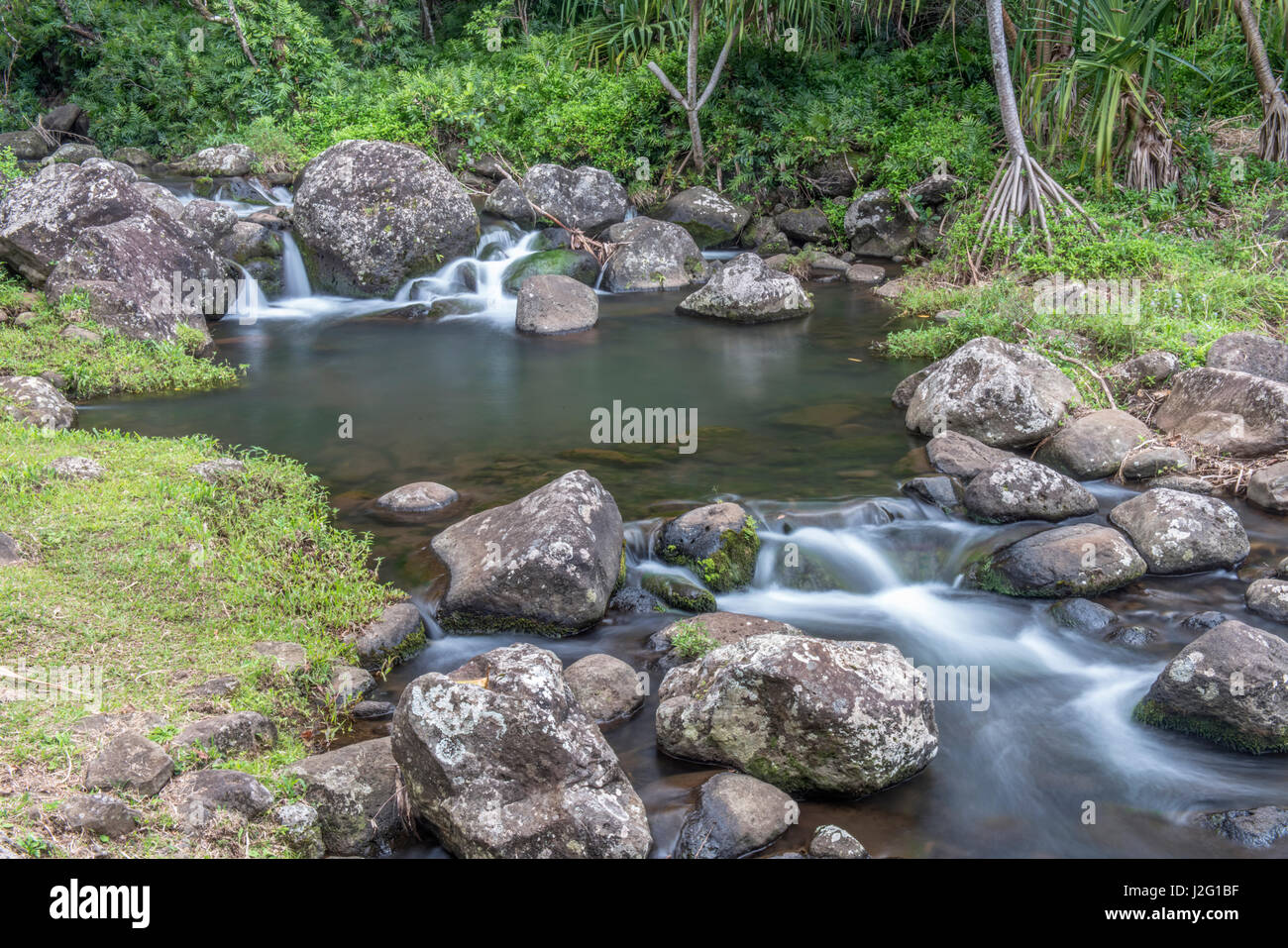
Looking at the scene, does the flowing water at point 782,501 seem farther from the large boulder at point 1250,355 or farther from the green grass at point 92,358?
the large boulder at point 1250,355

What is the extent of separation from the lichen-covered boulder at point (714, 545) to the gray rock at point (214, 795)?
10.9 feet

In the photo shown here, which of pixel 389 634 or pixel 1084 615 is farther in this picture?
pixel 1084 615

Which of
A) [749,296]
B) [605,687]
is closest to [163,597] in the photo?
[605,687]

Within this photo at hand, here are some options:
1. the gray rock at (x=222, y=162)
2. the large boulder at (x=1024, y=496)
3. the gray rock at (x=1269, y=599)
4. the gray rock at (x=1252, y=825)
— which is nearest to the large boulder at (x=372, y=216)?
the gray rock at (x=222, y=162)

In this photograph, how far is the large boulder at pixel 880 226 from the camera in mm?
15680

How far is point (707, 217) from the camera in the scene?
16422 millimetres

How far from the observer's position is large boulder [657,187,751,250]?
16422 millimetres

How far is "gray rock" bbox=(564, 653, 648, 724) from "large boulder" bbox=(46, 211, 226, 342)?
27.1ft

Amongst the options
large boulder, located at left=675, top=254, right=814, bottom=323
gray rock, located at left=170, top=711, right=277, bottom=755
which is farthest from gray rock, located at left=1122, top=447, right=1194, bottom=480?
gray rock, located at left=170, top=711, right=277, bottom=755

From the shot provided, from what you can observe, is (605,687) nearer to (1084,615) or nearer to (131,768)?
(131,768)

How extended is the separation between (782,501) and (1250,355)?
5.07 m

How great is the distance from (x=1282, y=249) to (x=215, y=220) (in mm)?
14449

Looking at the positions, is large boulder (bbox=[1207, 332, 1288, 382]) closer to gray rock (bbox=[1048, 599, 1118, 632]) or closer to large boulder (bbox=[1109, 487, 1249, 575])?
large boulder (bbox=[1109, 487, 1249, 575])

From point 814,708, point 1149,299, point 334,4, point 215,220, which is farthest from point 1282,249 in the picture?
point 334,4
